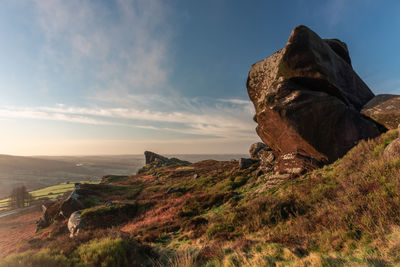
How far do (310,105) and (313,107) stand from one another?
11.1 inches

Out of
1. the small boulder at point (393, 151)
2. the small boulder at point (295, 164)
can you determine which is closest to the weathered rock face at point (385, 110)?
the small boulder at point (295, 164)

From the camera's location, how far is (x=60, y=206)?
72.8ft

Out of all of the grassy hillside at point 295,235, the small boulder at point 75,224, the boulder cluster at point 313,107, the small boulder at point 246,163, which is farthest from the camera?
the small boulder at point 246,163

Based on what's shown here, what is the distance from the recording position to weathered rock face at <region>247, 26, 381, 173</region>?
12.9 meters

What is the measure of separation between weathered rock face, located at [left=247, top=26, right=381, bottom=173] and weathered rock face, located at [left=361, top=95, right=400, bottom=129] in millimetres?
648

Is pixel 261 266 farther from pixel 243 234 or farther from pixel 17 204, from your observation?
pixel 17 204

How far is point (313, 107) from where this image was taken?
13312 mm

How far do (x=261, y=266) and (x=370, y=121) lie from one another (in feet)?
52.7

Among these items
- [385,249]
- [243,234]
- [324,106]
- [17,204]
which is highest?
[324,106]

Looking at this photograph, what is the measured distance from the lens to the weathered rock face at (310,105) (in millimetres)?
12914

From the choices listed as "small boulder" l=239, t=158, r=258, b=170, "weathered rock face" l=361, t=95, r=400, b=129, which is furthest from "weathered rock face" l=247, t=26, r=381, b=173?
"small boulder" l=239, t=158, r=258, b=170

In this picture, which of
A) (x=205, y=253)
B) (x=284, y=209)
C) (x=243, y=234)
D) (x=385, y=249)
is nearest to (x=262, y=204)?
(x=284, y=209)

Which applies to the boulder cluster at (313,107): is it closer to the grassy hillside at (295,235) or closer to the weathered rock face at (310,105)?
the weathered rock face at (310,105)

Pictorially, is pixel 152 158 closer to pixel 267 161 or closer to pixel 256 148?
pixel 256 148
